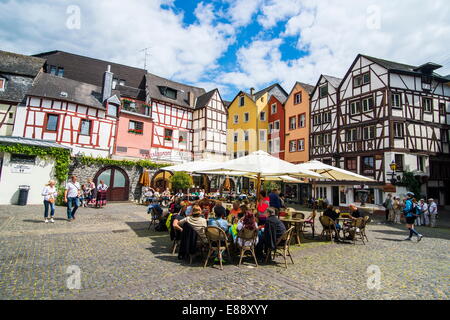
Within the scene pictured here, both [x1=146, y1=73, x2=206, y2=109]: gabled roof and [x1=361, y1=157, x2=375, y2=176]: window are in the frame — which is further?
[x1=146, y1=73, x2=206, y2=109]: gabled roof

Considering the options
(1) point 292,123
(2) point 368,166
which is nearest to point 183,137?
(1) point 292,123

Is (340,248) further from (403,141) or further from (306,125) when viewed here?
(306,125)

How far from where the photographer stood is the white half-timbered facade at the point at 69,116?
1998 cm

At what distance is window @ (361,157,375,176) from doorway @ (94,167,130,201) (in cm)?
2055

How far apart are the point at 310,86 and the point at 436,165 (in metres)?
16.1

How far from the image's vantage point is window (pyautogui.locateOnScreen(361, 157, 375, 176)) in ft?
69.1

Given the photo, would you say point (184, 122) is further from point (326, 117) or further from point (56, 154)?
point (326, 117)

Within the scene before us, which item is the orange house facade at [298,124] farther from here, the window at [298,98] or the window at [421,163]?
the window at [421,163]

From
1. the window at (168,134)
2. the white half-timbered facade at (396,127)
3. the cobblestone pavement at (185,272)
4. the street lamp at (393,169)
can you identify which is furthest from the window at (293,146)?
the cobblestone pavement at (185,272)

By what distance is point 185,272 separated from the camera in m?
5.15

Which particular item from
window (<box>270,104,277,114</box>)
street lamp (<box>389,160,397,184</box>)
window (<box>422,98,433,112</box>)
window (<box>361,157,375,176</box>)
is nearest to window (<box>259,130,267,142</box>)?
window (<box>270,104,277,114</box>)

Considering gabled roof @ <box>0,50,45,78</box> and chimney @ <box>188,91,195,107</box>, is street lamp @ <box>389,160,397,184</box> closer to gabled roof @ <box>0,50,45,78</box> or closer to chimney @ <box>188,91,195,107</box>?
chimney @ <box>188,91,195,107</box>
